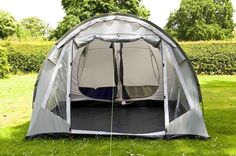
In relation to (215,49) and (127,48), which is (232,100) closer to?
(127,48)

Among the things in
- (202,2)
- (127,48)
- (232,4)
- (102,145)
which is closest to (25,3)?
(202,2)

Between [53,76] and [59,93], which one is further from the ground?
[53,76]

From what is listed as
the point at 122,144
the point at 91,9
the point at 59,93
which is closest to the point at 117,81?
the point at 59,93

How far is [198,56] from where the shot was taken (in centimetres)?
1530

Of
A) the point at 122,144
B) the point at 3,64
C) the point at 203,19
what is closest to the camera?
the point at 122,144

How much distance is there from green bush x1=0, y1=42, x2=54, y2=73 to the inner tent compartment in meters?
9.16

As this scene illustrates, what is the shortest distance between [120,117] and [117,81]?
3.63ft

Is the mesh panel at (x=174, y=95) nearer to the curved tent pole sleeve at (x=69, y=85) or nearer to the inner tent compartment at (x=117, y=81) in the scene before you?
the inner tent compartment at (x=117, y=81)

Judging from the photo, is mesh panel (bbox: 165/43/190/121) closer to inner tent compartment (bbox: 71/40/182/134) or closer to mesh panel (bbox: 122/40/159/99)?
inner tent compartment (bbox: 71/40/182/134)

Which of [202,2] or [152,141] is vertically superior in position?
[202,2]

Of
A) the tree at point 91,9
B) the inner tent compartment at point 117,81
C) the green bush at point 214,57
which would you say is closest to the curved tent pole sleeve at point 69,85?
the inner tent compartment at point 117,81

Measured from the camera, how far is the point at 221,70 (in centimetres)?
1525

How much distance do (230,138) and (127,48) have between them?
9.65ft

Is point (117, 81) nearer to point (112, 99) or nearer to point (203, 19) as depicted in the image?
point (112, 99)
